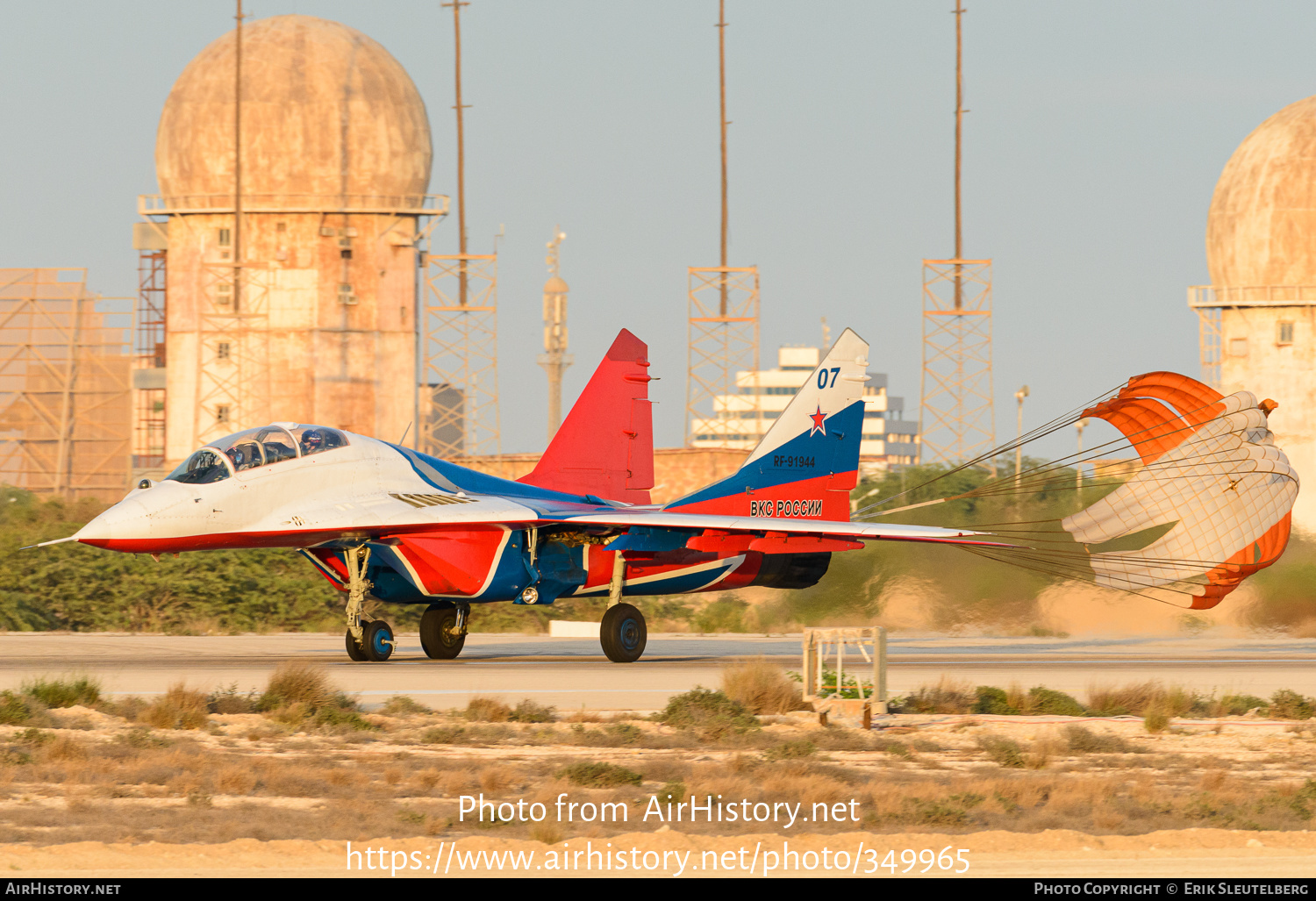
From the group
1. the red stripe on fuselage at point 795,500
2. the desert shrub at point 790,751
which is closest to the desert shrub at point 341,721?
the desert shrub at point 790,751

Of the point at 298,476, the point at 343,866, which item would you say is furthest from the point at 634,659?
the point at 343,866

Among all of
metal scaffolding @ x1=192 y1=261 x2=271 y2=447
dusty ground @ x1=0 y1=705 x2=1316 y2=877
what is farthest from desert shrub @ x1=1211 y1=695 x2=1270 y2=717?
metal scaffolding @ x1=192 y1=261 x2=271 y2=447

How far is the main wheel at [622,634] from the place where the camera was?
23750 mm

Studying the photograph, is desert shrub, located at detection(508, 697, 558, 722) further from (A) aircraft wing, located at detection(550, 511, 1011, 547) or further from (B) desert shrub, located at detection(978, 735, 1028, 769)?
(A) aircraft wing, located at detection(550, 511, 1011, 547)

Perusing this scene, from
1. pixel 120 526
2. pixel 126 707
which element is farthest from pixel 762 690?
pixel 120 526

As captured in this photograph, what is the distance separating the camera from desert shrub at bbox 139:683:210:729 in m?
15.6

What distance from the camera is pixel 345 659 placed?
23.8 metres

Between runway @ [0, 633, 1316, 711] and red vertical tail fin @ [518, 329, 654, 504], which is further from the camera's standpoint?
red vertical tail fin @ [518, 329, 654, 504]

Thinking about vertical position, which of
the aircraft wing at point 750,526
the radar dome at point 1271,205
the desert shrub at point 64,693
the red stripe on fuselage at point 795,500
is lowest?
the desert shrub at point 64,693

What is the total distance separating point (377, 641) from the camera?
22953 mm

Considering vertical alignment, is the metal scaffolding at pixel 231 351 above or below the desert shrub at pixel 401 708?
above

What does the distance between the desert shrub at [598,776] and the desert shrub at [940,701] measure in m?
5.97

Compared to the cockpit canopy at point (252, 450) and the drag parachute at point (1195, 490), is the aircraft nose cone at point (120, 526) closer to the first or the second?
the cockpit canopy at point (252, 450)

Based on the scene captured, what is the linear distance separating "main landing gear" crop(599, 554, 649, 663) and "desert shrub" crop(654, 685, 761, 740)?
632cm
